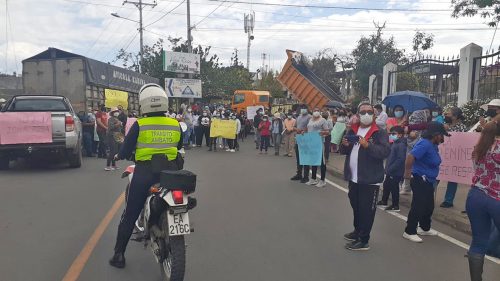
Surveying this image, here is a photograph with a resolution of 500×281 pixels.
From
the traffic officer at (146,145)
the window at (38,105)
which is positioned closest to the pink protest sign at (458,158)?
the traffic officer at (146,145)

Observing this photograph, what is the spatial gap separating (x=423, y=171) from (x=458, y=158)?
2.67m

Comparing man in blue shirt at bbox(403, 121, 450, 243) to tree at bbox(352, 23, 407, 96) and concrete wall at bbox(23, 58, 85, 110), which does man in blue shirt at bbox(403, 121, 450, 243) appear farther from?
tree at bbox(352, 23, 407, 96)

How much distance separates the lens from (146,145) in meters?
4.63

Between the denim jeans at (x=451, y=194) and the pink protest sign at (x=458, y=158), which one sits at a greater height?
the pink protest sign at (x=458, y=158)

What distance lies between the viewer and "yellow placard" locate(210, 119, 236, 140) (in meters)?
19.2

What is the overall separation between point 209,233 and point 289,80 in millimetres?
15470

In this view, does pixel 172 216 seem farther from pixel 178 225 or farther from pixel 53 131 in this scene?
pixel 53 131

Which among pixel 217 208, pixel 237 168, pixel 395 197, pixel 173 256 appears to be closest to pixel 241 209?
pixel 217 208

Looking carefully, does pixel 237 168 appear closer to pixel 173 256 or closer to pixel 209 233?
pixel 209 233

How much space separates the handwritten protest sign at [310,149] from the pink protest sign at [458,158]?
2800 millimetres

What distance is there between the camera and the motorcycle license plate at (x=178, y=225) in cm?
412

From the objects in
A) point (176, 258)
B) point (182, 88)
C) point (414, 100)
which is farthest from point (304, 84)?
point (182, 88)

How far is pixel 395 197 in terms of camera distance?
8.03 meters

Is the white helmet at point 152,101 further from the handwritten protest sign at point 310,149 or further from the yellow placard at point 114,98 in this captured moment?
the yellow placard at point 114,98
